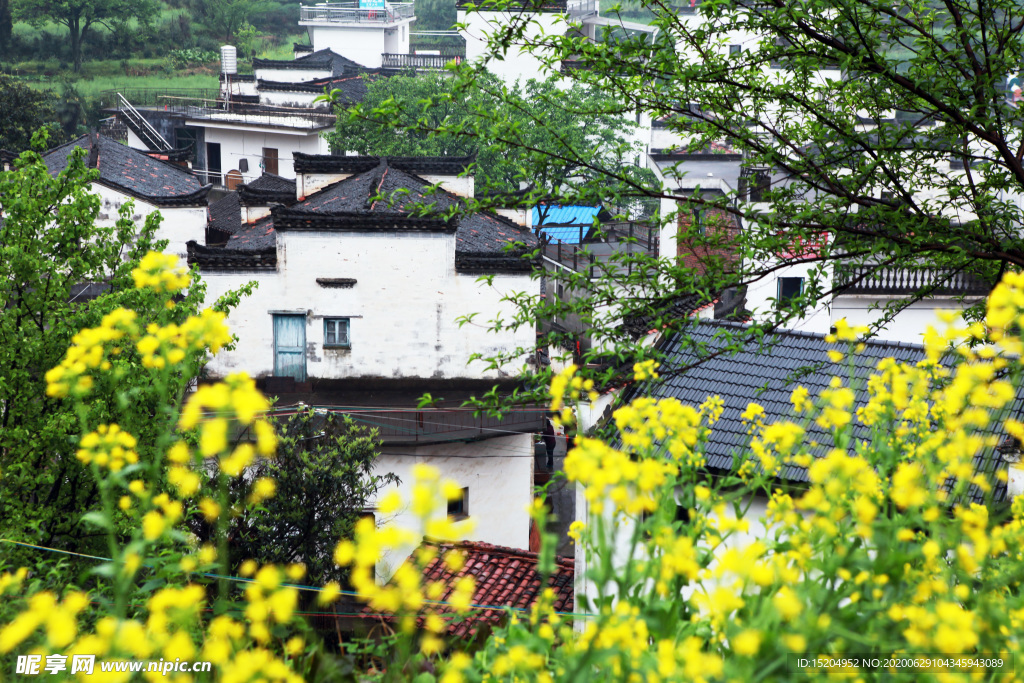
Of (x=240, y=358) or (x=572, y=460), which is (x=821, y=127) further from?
(x=240, y=358)

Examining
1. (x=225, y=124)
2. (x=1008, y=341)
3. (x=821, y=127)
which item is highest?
(x=225, y=124)

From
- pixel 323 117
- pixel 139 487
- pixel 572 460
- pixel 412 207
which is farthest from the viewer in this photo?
pixel 323 117

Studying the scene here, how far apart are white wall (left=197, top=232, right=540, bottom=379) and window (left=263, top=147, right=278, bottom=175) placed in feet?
85.8

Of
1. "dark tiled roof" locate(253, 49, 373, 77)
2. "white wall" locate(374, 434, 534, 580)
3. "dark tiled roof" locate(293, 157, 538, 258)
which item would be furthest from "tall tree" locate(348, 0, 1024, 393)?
"dark tiled roof" locate(253, 49, 373, 77)

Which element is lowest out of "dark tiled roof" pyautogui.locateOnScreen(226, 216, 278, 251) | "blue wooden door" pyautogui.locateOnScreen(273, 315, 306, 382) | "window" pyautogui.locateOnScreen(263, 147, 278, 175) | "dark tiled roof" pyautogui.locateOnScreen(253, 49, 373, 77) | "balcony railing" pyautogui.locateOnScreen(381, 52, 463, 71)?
"blue wooden door" pyautogui.locateOnScreen(273, 315, 306, 382)

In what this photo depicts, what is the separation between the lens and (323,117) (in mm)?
42156

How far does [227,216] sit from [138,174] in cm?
325

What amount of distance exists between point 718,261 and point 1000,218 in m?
2.47

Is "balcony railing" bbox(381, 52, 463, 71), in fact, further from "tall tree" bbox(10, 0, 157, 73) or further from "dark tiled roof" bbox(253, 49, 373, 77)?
"tall tree" bbox(10, 0, 157, 73)

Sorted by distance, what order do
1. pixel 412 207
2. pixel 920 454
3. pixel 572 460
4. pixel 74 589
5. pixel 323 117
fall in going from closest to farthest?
pixel 572 460, pixel 920 454, pixel 74 589, pixel 412 207, pixel 323 117

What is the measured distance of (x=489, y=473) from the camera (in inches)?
693

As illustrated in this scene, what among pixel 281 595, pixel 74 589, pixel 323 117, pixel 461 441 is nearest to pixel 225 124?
pixel 323 117

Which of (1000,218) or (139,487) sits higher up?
(1000,218)

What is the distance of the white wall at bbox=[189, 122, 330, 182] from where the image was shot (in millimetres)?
41781
